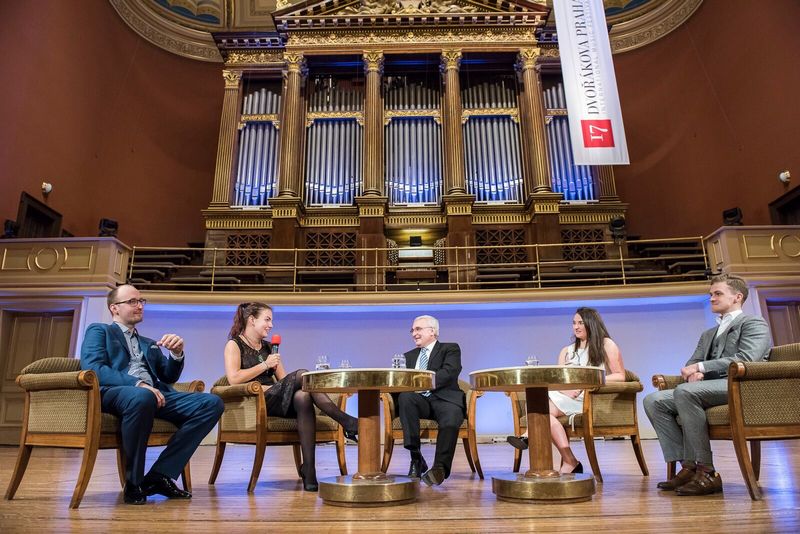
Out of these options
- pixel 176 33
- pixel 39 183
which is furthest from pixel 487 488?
pixel 176 33

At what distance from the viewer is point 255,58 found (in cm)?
889

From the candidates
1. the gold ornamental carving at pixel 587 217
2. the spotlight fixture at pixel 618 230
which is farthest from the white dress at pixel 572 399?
the gold ornamental carving at pixel 587 217

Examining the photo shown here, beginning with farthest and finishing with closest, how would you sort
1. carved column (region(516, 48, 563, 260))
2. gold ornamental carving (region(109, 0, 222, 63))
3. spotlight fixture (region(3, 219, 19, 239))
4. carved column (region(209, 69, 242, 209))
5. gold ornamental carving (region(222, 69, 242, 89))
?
gold ornamental carving (region(109, 0, 222, 63)) → gold ornamental carving (region(222, 69, 242, 89)) → carved column (region(209, 69, 242, 209)) → carved column (region(516, 48, 563, 260)) → spotlight fixture (region(3, 219, 19, 239))

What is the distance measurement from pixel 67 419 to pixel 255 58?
7.74 meters

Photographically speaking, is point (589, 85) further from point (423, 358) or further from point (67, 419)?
point (67, 419)

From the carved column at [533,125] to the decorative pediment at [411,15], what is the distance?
58 centimetres

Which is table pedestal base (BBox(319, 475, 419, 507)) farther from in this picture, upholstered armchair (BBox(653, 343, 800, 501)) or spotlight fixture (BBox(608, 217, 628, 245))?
spotlight fixture (BBox(608, 217, 628, 245))

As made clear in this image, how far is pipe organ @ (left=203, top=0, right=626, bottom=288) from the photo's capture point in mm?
7777

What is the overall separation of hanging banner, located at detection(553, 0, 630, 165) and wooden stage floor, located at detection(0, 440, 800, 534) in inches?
133

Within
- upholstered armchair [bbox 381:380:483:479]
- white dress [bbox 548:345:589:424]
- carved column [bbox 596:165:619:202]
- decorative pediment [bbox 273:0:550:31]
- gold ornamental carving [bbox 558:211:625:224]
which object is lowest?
upholstered armchair [bbox 381:380:483:479]

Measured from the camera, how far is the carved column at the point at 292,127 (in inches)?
315

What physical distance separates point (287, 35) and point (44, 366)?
7328 millimetres

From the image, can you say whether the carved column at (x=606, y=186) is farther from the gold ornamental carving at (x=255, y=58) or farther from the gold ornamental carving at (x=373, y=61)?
the gold ornamental carving at (x=255, y=58)

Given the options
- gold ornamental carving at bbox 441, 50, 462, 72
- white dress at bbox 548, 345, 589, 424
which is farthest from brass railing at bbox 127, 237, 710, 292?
white dress at bbox 548, 345, 589, 424
